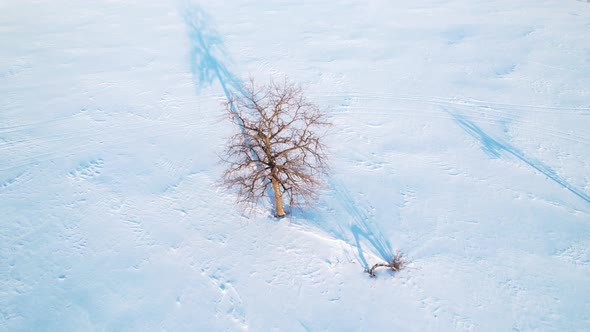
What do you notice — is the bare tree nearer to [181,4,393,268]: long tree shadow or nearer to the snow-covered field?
the snow-covered field

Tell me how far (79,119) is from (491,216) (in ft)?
66.8

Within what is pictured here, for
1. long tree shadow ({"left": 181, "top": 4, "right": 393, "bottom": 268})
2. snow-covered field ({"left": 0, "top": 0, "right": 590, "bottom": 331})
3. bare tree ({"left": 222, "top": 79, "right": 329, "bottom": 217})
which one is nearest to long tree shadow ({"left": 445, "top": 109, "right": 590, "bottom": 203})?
snow-covered field ({"left": 0, "top": 0, "right": 590, "bottom": 331})

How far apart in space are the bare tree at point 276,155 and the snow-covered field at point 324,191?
30.2 inches

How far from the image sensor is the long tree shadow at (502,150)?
15164mm

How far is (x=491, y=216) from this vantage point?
45.7 feet

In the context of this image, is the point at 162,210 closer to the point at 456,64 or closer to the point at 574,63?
the point at 456,64

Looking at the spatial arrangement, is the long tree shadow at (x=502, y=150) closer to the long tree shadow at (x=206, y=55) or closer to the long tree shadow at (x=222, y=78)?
the long tree shadow at (x=222, y=78)

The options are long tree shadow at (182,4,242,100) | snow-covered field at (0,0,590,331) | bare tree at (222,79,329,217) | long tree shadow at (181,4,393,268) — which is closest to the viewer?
bare tree at (222,79,329,217)

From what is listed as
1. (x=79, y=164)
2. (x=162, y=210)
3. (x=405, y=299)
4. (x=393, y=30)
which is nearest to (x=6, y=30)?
(x=79, y=164)

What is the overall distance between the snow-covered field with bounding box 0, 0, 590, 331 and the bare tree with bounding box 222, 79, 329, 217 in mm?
768

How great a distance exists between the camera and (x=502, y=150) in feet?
55.5

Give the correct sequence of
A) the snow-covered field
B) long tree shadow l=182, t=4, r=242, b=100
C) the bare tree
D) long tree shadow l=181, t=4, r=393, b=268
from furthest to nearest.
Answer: long tree shadow l=182, t=4, r=242, b=100, long tree shadow l=181, t=4, r=393, b=268, the snow-covered field, the bare tree

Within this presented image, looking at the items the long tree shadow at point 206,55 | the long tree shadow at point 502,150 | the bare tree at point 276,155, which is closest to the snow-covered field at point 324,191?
the long tree shadow at point 502,150

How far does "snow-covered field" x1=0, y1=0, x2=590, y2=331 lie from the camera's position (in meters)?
11.1
